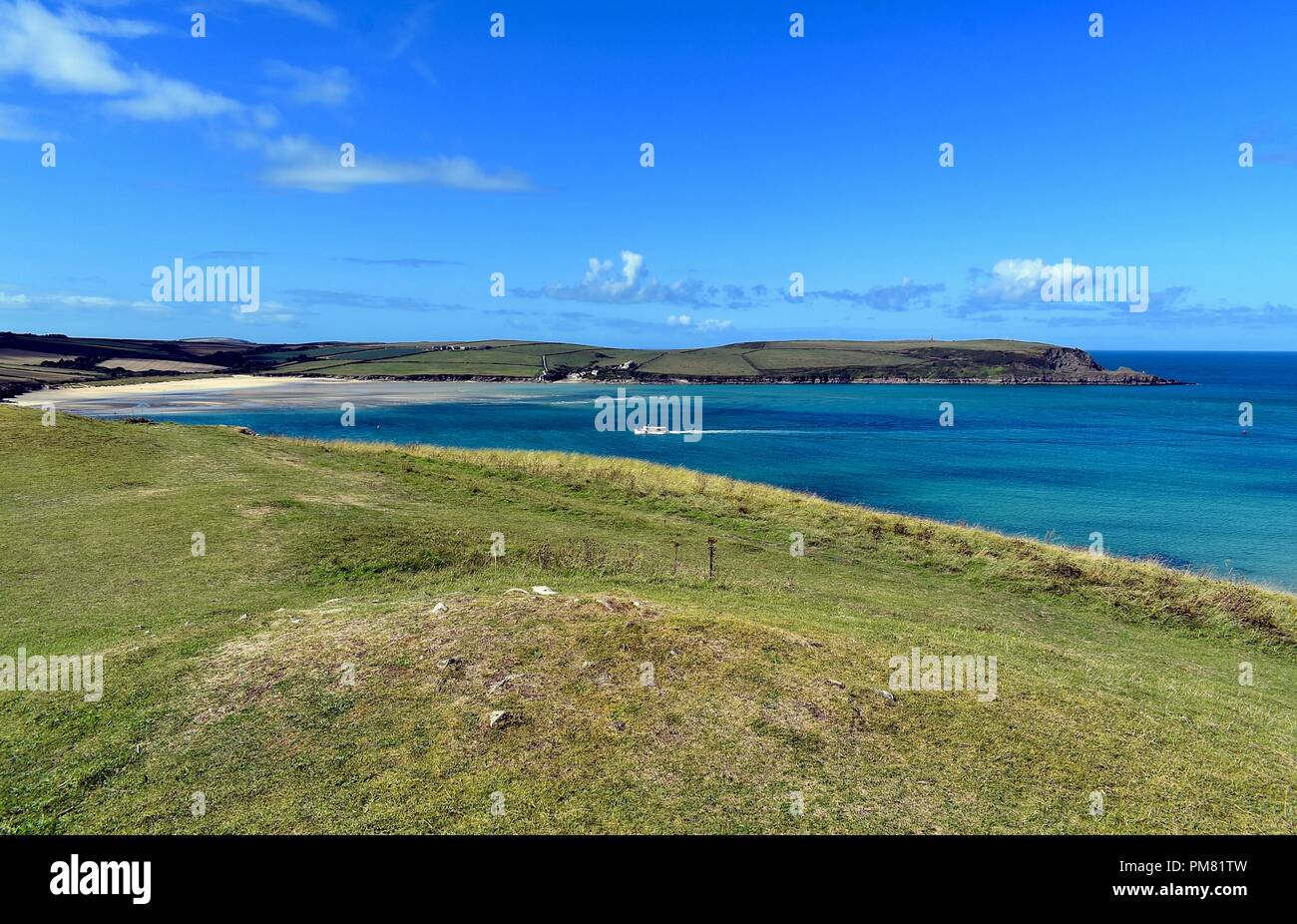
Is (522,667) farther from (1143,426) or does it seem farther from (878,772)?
(1143,426)

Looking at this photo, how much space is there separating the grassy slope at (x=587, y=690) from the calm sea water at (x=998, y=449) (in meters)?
21.2

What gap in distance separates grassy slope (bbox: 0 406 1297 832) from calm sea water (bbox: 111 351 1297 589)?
2124 cm

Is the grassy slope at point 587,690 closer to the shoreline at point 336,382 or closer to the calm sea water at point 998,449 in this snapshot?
the calm sea water at point 998,449

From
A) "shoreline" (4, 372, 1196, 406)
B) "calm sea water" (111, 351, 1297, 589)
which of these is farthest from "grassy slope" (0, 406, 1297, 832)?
"shoreline" (4, 372, 1196, 406)

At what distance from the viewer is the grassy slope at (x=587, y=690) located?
957 centimetres

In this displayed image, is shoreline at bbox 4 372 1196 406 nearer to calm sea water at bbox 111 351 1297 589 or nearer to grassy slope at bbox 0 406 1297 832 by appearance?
calm sea water at bbox 111 351 1297 589

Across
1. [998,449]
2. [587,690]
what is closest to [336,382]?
[998,449]

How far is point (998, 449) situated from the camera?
80.1m

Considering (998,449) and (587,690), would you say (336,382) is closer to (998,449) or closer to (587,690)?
(998,449)

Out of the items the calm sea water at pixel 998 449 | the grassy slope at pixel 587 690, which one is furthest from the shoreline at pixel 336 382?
the grassy slope at pixel 587 690

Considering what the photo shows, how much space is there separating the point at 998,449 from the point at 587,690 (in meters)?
78.9

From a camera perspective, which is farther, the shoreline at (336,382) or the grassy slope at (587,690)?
the shoreline at (336,382)

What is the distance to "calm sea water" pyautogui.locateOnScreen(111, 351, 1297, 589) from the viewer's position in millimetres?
43625
